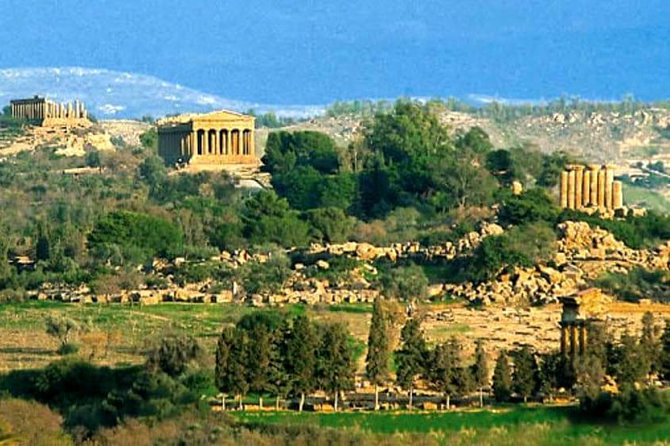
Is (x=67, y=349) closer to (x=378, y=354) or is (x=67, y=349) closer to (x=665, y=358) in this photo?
(x=378, y=354)

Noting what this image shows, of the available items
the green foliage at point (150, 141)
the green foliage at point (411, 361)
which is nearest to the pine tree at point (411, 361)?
the green foliage at point (411, 361)

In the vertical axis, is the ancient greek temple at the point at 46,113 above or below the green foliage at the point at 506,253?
above

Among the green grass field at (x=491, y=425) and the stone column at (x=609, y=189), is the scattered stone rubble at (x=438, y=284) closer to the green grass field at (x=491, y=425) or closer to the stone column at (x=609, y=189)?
the stone column at (x=609, y=189)

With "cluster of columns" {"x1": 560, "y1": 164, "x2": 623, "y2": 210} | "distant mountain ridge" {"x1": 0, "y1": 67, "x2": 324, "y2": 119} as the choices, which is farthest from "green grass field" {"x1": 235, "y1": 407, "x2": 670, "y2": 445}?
"distant mountain ridge" {"x1": 0, "y1": 67, "x2": 324, "y2": 119}

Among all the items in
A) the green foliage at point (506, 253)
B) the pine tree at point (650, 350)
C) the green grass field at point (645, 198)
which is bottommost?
the pine tree at point (650, 350)

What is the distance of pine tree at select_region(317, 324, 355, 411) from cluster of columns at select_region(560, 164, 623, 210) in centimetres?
3035

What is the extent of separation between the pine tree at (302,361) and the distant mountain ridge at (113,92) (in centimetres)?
12071

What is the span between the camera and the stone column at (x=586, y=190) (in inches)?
2616

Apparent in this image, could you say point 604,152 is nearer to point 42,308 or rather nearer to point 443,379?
point 42,308

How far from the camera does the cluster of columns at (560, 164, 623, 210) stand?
6625cm

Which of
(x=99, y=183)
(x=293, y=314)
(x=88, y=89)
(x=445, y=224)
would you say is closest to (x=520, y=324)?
(x=293, y=314)

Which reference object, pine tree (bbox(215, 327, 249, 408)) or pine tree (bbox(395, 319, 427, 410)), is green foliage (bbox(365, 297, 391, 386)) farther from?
pine tree (bbox(215, 327, 249, 408))

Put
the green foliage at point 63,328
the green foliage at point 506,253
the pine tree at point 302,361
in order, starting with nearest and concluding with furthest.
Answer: the pine tree at point 302,361 < the green foliage at point 63,328 < the green foliage at point 506,253

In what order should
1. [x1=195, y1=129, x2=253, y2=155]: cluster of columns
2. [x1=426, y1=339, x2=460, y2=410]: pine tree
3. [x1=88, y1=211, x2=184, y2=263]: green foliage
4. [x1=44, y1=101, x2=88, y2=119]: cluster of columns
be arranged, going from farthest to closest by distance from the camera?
[x1=44, y1=101, x2=88, y2=119]: cluster of columns → [x1=195, y1=129, x2=253, y2=155]: cluster of columns → [x1=88, y1=211, x2=184, y2=263]: green foliage → [x1=426, y1=339, x2=460, y2=410]: pine tree
